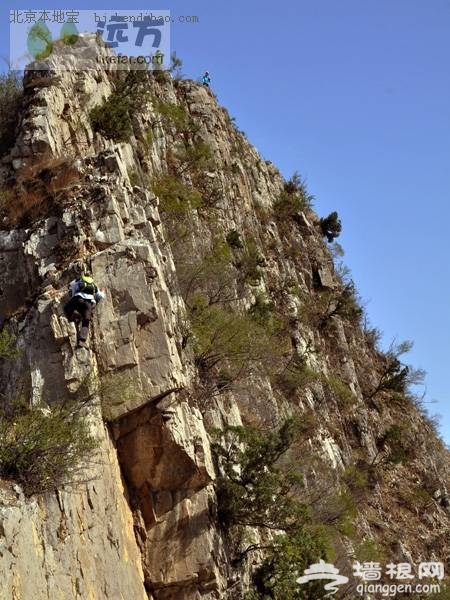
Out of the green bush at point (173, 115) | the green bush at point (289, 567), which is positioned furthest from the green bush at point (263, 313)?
the green bush at point (289, 567)

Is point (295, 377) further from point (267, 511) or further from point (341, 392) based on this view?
point (267, 511)

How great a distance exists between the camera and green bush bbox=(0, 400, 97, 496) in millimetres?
9203

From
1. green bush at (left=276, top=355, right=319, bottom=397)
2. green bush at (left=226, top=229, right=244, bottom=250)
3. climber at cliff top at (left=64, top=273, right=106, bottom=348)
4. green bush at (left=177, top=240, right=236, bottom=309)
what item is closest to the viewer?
climber at cliff top at (left=64, top=273, right=106, bottom=348)

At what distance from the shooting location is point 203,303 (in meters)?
18.0

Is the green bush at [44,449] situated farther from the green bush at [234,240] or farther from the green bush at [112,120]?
the green bush at [234,240]

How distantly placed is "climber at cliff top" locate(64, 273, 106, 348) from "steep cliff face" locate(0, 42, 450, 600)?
0.68ft

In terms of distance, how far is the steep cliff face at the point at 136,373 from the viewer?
10242mm

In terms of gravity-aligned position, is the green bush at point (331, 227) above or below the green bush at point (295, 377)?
above

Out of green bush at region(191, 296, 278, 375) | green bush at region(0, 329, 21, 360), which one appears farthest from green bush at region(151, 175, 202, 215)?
green bush at region(0, 329, 21, 360)

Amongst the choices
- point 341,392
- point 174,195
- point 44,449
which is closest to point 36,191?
point 44,449

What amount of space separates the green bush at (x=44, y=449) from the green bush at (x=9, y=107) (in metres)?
9.15

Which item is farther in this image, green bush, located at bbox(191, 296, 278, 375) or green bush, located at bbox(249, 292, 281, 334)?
green bush, located at bbox(249, 292, 281, 334)

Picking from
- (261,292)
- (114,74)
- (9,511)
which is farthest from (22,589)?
(114,74)

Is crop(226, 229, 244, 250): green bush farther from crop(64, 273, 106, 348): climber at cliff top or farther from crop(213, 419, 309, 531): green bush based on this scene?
crop(64, 273, 106, 348): climber at cliff top
